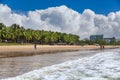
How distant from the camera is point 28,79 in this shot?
52.5ft

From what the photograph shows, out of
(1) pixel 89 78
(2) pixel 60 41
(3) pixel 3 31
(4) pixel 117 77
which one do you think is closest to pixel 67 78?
(1) pixel 89 78

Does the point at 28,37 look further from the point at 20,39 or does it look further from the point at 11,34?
the point at 11,34

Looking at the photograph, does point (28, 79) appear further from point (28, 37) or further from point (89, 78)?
point (28, 37)

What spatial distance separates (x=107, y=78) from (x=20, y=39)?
132m

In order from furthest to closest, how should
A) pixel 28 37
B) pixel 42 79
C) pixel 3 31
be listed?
pixel 28 37, pixel 3 31, pixel 42 79

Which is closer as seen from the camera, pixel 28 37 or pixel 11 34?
pixel 11 34

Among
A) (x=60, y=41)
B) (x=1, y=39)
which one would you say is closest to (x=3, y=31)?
(x=1, y=39)

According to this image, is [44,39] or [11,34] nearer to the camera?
[11,34]

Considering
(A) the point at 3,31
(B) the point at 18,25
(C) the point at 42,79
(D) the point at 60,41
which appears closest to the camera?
(C) the point at 42,79

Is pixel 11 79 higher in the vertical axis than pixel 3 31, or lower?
lower

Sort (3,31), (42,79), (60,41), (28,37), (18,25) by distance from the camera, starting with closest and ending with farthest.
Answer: (42,79) → (3,31) → (28,37) → (18,25) → (60,41)

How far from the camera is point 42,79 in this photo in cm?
1598

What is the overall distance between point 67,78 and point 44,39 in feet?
487

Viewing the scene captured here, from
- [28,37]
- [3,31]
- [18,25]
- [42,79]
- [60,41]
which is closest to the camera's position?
[42,79]
